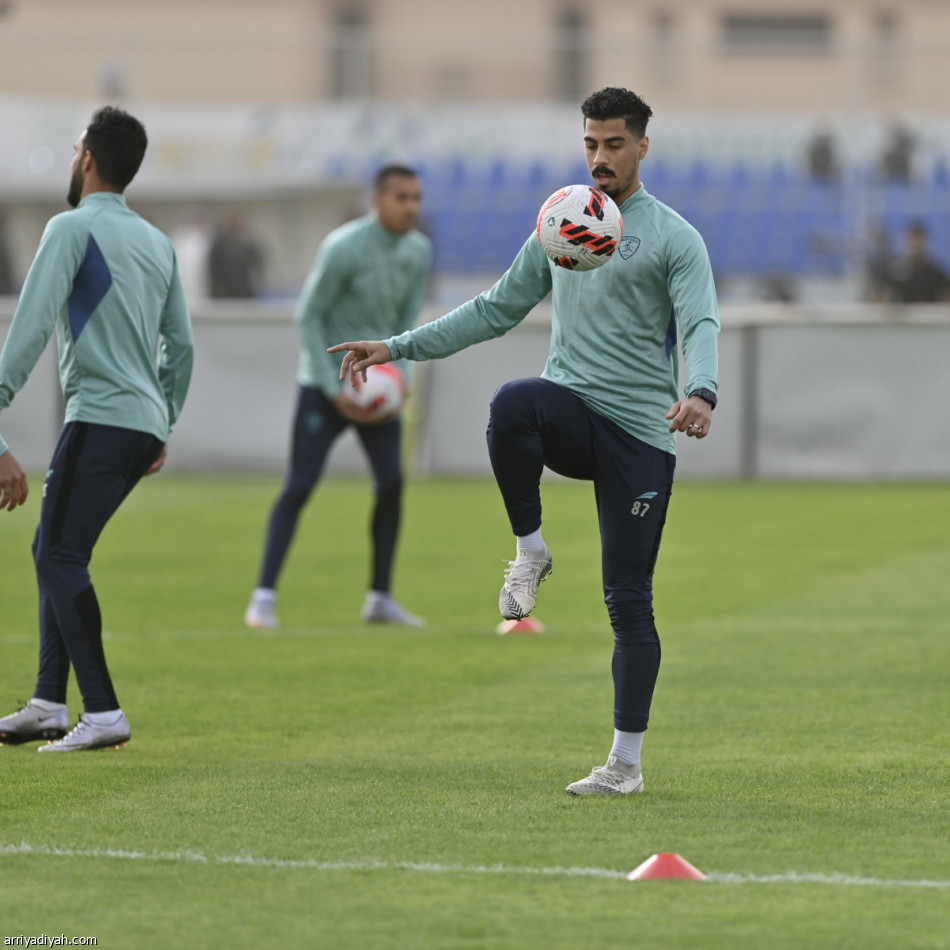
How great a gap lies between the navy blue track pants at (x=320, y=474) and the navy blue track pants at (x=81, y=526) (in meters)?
3.52

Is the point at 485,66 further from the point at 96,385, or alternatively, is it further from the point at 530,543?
the point at 530,543

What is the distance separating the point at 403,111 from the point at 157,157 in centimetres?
365

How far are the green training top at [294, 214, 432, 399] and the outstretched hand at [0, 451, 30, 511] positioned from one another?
12.1 feet

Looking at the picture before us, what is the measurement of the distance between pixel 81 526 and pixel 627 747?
2.04 meters

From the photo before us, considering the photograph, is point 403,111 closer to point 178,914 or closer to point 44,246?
point 44,246

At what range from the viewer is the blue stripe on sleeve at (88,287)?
6.21 metres

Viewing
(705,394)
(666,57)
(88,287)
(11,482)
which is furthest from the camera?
(666,57)

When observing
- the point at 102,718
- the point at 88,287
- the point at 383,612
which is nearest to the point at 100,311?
the point at 88,287

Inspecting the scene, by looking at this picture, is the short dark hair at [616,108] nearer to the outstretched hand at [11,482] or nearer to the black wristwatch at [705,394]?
the black wristwatch at [705,394]

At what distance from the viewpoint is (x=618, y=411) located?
222 inches

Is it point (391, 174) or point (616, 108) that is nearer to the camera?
point (616, 108)

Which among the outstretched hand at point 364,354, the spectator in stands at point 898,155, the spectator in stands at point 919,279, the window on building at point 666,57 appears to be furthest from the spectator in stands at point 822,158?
the outstretched hand at point 364,354

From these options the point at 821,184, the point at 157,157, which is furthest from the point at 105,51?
the point at 821,184
